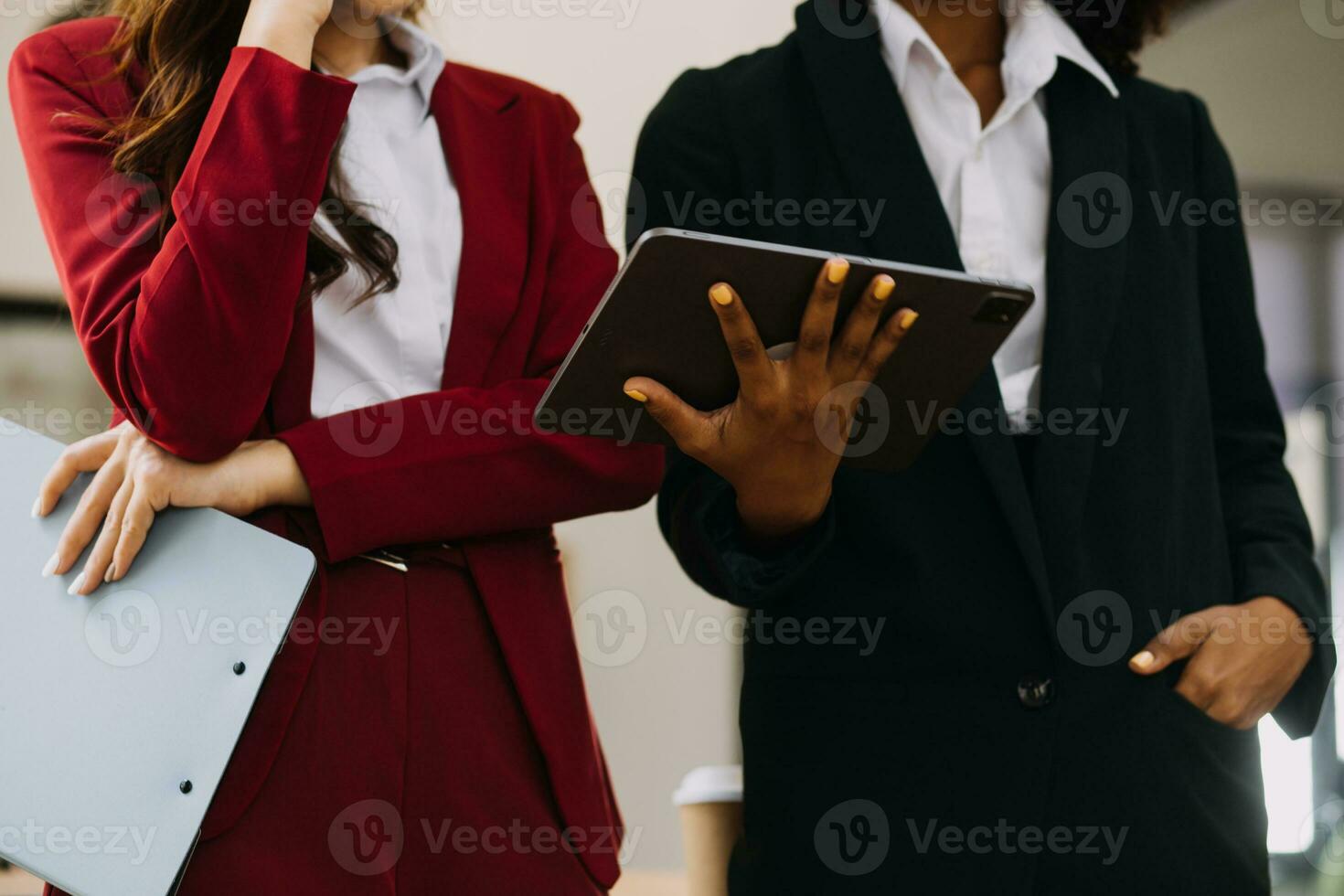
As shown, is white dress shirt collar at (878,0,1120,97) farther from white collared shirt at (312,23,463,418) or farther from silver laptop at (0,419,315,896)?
silver laptop at (0,419,315,896)

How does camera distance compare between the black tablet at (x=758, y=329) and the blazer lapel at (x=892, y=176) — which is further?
the blazer lapel at (x=892, y=176)

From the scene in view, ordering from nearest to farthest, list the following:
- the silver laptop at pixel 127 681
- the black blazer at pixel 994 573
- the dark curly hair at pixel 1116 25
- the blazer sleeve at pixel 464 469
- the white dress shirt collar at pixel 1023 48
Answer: the silver laptop at pixel 127 681 → the blazer sleeve at pixel 464 469 → the black blazer at pixel 994 573 → the white dress shirt collar at pixel 1023 48 → the dark curly hair at pixel 1116 25

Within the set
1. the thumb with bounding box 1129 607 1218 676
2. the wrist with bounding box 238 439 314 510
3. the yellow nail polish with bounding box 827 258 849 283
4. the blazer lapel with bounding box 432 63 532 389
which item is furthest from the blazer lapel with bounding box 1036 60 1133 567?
the wrist with bounding box 238 439 314 510

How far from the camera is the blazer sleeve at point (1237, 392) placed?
111cm

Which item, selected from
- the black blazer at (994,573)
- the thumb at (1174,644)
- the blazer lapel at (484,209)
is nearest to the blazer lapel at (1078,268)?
the black blazer at (994,573)

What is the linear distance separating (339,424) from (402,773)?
0.84 ft

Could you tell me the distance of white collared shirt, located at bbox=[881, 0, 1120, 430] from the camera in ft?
3.47

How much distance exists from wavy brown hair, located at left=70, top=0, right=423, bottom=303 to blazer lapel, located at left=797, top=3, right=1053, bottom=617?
1.36 feet

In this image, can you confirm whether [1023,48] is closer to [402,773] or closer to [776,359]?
[776,359]

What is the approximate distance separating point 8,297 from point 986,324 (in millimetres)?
2561

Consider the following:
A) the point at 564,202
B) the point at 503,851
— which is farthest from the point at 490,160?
the point at 503,851

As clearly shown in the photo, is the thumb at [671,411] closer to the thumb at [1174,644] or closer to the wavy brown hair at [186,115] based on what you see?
the wavy brown hair at [186,115]

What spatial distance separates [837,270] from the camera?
0.79m

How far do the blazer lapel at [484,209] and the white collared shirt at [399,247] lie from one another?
0.02m
